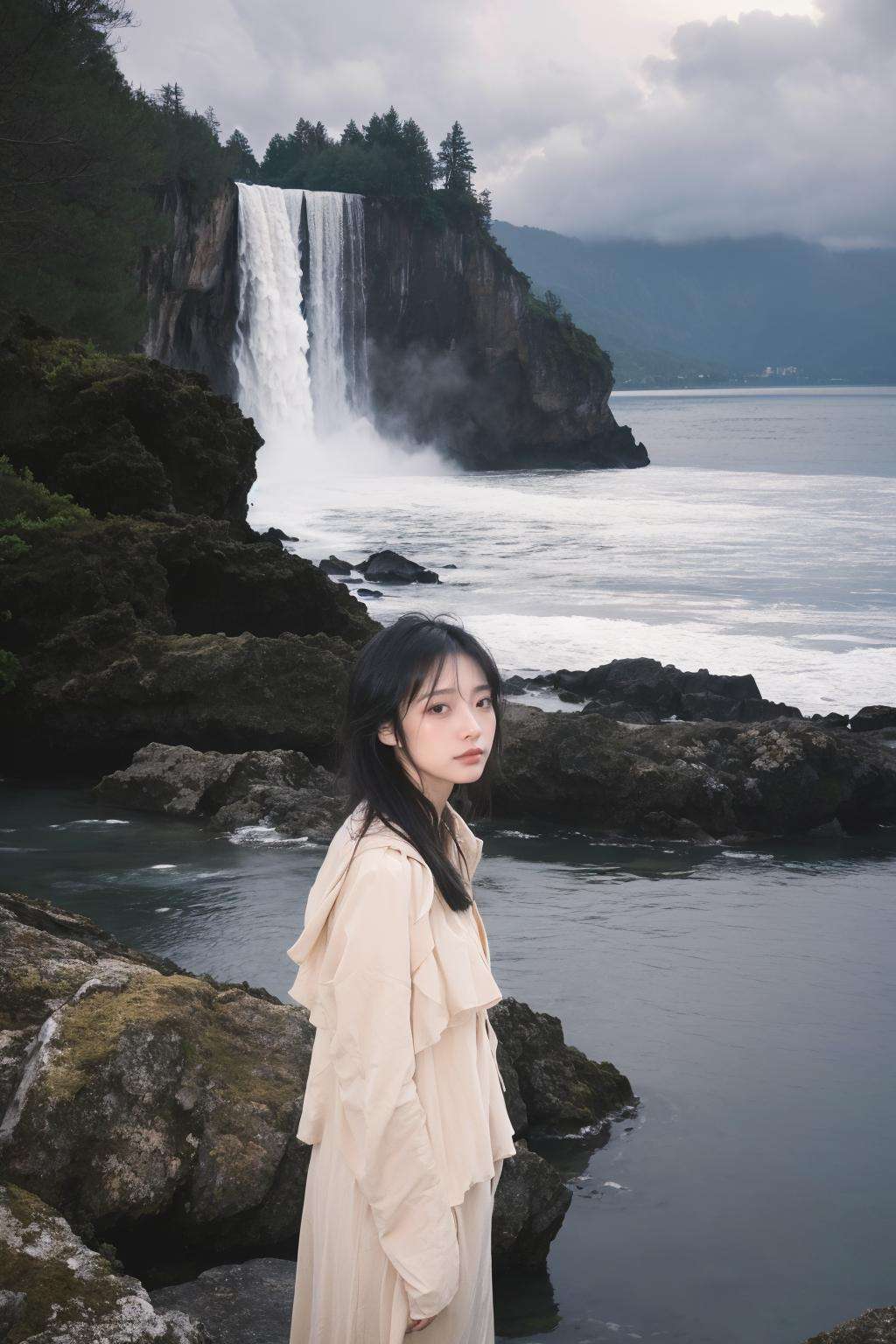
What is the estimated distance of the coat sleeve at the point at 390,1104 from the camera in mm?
2416

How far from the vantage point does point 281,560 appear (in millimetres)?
14102

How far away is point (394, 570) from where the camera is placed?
2909 centimetres

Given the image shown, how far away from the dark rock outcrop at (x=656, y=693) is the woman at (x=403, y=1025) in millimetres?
11903

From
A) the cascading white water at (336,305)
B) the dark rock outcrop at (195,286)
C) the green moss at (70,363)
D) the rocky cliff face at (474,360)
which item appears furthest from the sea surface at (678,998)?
the rocky cliff face at (474,360)

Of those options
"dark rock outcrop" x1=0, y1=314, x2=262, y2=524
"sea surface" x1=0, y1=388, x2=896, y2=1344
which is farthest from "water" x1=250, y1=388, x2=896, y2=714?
"dark rock outcrop" x1=0, y1=314, x2=262, y2=524

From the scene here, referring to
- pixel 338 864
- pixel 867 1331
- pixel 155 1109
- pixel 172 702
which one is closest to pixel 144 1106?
pixel 155 1109

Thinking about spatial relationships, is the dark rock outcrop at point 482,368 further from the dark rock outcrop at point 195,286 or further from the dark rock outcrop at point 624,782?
the dark rock outcrop at point 624,782

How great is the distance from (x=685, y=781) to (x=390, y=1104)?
827cm

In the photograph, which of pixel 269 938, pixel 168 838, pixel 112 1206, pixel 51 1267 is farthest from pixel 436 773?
pixel 168 838

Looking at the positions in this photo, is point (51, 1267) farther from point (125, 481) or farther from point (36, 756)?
point (125, 481)

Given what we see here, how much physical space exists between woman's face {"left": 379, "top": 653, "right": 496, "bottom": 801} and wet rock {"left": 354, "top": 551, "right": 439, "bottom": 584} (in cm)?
2581

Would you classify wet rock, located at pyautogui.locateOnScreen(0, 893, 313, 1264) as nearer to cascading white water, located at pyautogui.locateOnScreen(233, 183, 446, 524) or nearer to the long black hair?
the long black hair

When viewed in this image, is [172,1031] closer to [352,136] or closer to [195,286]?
[195,286]

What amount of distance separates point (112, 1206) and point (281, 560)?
11.0 meters
